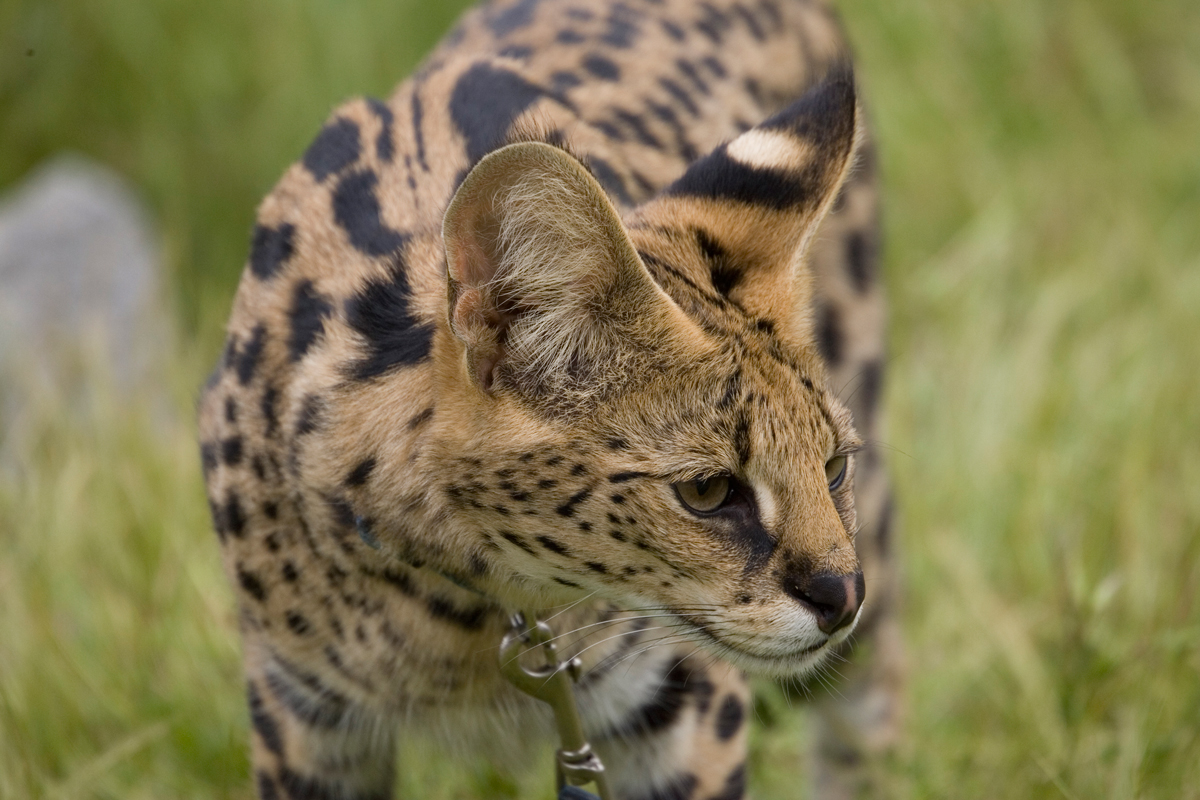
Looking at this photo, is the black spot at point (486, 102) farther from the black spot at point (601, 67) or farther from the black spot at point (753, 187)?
the black spot at point (753, 187)

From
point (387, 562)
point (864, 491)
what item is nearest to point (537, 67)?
point (387, 562)

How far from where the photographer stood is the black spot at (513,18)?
3.08 metres

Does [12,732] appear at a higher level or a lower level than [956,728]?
higher

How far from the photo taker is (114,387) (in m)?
4.61

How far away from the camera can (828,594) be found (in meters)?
1.95

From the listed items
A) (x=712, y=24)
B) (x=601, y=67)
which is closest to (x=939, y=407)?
(x=712, y=24)

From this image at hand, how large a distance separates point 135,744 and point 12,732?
1.00 feet

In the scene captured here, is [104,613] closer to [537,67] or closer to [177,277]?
[537,67]

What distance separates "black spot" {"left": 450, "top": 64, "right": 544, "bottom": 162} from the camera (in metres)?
2.44

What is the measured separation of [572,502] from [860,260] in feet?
6.08

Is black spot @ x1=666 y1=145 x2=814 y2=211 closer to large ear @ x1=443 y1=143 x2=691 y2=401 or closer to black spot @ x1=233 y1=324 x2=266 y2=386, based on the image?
large ear @ x1=443 y1=143 x2=691 y2=401

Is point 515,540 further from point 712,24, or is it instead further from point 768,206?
point 712,24

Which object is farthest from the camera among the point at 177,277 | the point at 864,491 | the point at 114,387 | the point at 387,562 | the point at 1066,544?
the point at 177,277

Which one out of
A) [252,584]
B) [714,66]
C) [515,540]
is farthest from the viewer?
[714,66]
